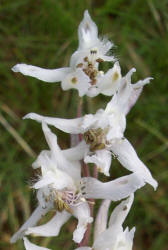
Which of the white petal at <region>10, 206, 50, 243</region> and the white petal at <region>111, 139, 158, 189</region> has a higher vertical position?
the white petal at <region>111, 139, 158, 189</region>

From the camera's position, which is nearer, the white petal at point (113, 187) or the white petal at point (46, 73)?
the white petal at point (113, 187)

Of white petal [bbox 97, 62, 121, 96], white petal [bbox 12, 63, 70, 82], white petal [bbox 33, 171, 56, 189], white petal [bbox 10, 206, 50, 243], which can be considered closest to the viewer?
white petal [bbox 33, 171, 56, 189]

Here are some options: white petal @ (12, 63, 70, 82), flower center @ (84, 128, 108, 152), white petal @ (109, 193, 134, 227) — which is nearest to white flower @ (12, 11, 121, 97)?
white petal @ (12, 63, 70, 82)

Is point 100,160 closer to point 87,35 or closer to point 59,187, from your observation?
point 59,187

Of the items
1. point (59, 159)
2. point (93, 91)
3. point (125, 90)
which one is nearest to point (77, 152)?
point (59, 159)

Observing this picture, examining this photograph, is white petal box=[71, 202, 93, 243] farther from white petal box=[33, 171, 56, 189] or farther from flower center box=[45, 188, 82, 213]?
white petal box=[33, 171, 56, 189]

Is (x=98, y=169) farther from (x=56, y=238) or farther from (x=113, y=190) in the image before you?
(x=56, y=238)

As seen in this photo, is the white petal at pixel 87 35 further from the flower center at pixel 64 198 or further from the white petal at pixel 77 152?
the flower center at pixel 64 198

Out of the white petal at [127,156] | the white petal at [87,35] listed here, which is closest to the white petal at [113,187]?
the white petal at [127,156]
